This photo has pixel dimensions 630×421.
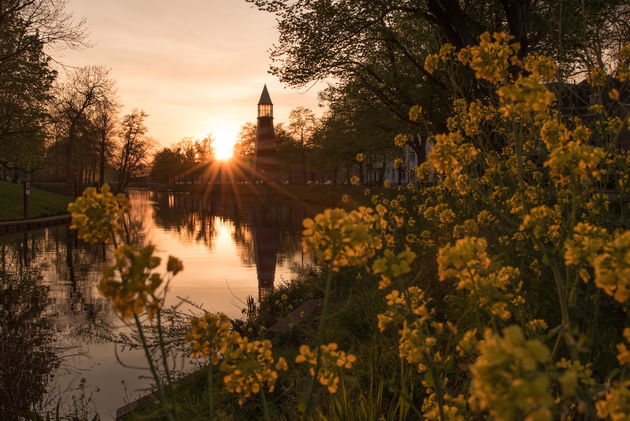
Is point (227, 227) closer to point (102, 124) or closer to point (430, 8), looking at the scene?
point (430, 8)

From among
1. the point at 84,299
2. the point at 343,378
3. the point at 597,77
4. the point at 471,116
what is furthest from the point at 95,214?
the point at 84,299

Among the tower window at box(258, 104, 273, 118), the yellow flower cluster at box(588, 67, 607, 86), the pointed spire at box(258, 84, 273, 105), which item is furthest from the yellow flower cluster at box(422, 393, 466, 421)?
the pointed spire at box(258, 84, 273, 105)

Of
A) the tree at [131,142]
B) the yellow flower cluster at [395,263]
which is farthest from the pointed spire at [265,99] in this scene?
the yellow flower cluster at [395,263]

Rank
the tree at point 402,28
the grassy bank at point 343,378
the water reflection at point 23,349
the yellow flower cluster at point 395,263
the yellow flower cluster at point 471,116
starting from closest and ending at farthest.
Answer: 1. the yellow flower cluster at point 395,263
2. the grassy bank at point 343,378
3. the yellow flower cluster at point 471,116
4. the water reflection at point 23,349
5. the tree at point 402,28

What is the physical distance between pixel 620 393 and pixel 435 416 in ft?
4.77

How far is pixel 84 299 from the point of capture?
12664 mm

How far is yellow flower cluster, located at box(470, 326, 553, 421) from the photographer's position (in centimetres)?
115

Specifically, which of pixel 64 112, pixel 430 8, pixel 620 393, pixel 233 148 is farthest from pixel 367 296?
pixel 233 148

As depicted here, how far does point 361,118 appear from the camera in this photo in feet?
86.6

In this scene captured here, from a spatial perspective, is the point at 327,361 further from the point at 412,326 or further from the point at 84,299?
the point at 84,299

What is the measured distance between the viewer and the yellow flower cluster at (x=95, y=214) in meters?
2.28

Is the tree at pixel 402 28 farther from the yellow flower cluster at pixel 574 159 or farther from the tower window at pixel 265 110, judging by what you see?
the tower window at pixel 265 110

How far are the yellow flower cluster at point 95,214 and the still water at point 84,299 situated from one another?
2.02ft

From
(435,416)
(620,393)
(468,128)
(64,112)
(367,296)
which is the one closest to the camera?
(620,393)
